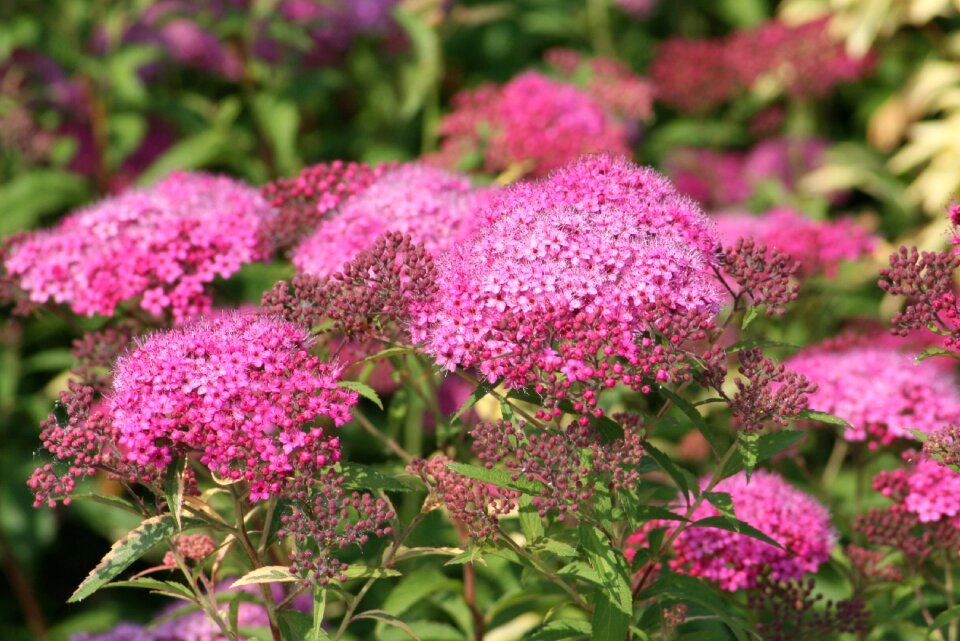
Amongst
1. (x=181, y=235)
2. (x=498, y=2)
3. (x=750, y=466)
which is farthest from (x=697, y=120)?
(x=750, y=466)

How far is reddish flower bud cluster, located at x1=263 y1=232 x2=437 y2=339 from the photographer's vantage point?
93.7 inches

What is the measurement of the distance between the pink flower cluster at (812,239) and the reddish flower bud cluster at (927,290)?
149cm

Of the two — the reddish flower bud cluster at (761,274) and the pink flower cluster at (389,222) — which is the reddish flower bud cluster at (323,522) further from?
the reddish flower bud cluster at (761,274)

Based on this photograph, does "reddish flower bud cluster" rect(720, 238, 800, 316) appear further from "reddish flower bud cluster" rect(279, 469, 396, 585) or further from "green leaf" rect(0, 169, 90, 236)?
"green leaf" rect(0, 169, 90, 236)

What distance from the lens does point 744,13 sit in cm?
596

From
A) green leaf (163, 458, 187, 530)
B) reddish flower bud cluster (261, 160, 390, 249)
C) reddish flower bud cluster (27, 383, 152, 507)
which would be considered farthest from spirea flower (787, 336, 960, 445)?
reddish flower bud cluster (27, 383, 152, 507)

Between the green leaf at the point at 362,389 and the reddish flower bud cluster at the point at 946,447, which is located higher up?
the reddish flower bud cluster at the point at 946,447

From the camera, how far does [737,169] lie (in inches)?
219

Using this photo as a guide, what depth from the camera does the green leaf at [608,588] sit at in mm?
2232

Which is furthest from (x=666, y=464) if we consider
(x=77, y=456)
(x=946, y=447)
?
(x=77, y=456)

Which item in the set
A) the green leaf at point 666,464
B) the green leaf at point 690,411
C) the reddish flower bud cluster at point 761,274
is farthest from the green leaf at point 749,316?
the green leaf at point 666,464

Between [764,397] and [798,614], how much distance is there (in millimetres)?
633

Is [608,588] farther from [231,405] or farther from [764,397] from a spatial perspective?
[231,405]

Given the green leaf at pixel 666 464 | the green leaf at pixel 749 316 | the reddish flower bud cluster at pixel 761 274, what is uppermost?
the reddish flower bud cluster at pixel 761 274
